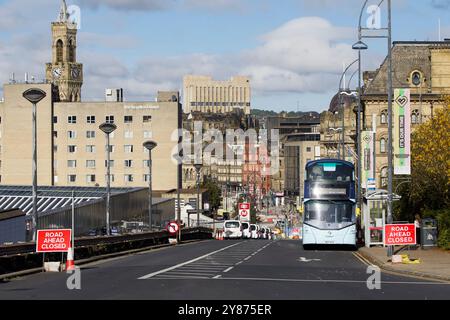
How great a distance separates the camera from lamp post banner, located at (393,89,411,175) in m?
41.9

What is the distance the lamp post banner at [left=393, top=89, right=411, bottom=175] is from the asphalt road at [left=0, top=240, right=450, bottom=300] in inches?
227

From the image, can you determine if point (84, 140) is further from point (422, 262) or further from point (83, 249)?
point (422, 262)

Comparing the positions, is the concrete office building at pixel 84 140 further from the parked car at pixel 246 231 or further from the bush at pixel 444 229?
the bush at pixel 444 229

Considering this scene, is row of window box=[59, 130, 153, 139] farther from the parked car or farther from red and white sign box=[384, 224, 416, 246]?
red and white sign box=[384, 224, 416, 246]

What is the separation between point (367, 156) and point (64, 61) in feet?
397

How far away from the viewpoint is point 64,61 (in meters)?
173

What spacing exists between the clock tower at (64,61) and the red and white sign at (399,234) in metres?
132

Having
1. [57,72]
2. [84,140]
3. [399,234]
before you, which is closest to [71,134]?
[84,140]

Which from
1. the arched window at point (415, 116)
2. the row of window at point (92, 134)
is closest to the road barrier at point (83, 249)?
the arched window at point (415, 116)

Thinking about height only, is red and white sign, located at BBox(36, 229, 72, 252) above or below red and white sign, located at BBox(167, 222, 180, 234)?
above

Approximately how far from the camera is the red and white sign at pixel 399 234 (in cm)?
3744

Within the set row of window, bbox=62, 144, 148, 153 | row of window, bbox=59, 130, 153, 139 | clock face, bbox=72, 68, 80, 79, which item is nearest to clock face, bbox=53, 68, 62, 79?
clock face, bbox=72, 68, 80, 79

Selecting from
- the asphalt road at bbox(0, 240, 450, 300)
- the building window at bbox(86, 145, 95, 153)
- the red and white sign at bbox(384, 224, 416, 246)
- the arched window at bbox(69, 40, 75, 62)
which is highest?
the arched window at bbox(69, 40, 75, 62)
